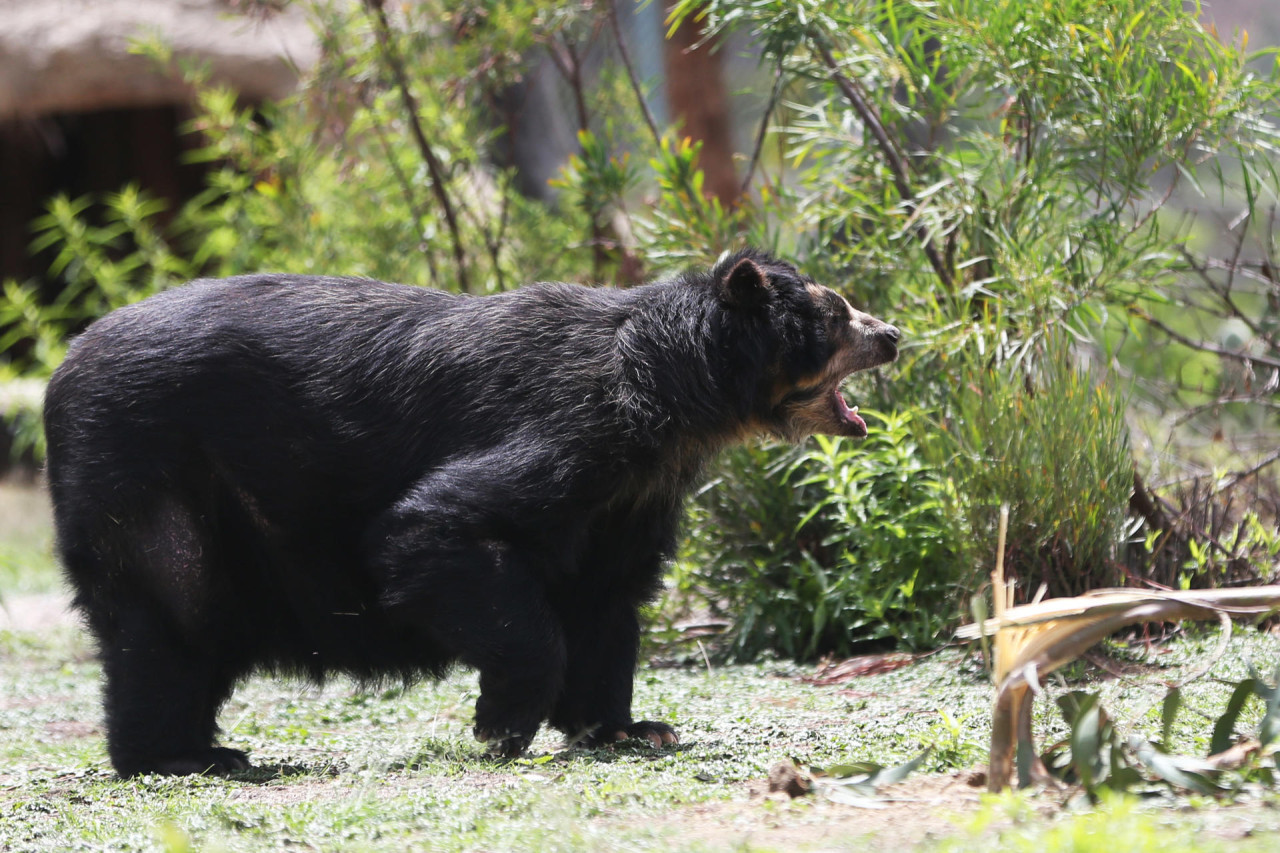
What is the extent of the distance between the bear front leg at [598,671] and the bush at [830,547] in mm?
1169

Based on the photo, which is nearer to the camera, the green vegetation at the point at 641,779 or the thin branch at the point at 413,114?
the green vegetation at the point at 641,779

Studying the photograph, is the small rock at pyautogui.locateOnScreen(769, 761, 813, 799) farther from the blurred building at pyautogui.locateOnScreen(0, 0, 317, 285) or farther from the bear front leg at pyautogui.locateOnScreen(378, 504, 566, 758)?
the blurred building at pyautogui.locateOnScreen(0, 0, 317, 285)

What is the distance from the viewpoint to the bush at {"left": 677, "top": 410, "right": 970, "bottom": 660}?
493 centimetres

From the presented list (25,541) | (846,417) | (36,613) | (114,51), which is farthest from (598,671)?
(114,51)

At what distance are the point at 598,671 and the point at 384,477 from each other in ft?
2.86

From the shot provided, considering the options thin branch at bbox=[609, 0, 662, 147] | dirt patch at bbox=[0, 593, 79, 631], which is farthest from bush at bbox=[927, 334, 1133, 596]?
dirt patch at bbox=[0, 593, 79, 631]

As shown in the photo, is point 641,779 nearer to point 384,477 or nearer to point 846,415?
point 384,477

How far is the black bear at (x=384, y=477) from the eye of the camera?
357 cm

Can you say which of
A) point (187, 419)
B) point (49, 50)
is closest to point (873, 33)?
point (187, 419)

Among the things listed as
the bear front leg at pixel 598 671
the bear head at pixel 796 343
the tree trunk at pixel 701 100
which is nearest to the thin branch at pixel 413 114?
the bear head at pixel 796 343

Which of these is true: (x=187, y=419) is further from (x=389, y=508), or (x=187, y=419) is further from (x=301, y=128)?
(x=301, y=128)

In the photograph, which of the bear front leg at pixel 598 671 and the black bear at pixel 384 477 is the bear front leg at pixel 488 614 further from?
the bear front leg at pixel 598 671

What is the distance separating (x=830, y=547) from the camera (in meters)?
5.43

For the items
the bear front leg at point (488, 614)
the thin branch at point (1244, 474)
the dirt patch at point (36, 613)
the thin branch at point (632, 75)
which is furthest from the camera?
the dirt patch at point (36, 613)
